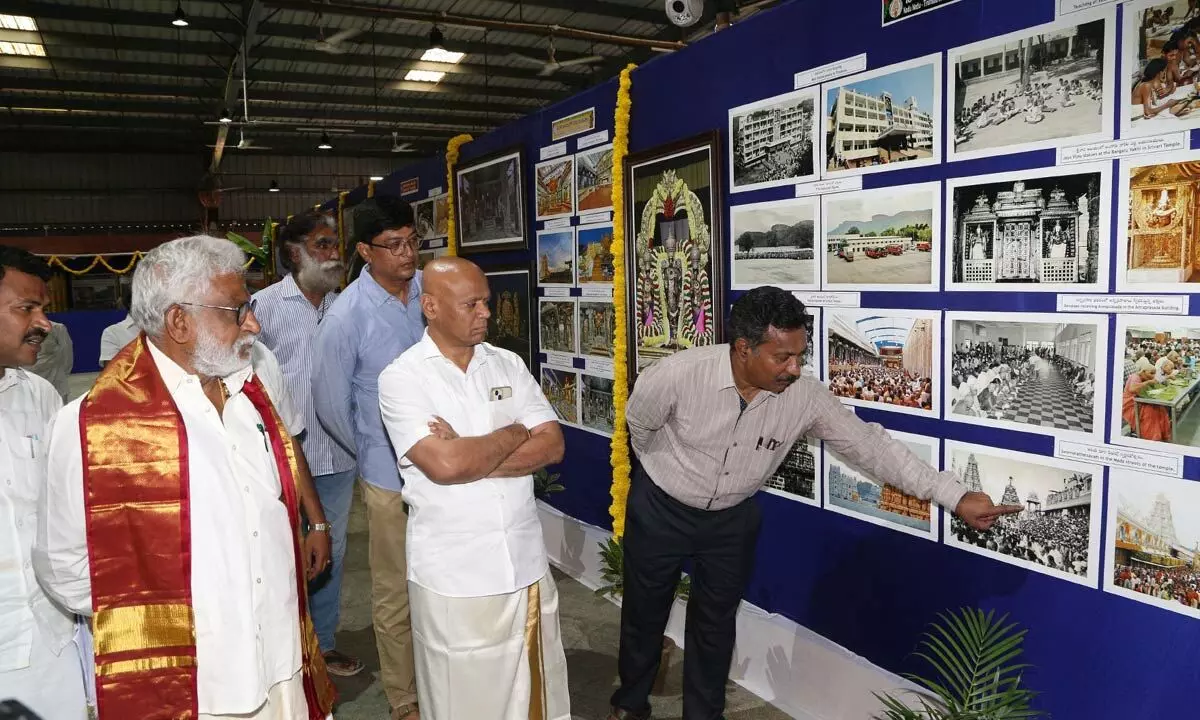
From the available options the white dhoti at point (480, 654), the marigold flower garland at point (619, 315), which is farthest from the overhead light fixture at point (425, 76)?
the white dhoti at point (480, 654)

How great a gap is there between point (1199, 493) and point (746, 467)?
1.26 m

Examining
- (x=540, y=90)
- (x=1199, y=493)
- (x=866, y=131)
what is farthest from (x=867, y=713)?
(x=540, y=90)

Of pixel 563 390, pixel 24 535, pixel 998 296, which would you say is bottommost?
pixel 563 390

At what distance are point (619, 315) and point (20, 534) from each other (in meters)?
2.81

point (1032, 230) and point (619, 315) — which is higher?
point (1032, 230)

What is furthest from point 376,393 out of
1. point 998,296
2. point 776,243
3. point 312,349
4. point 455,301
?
point 998,296

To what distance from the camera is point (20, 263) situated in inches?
81.1

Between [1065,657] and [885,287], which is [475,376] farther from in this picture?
[1065,657]

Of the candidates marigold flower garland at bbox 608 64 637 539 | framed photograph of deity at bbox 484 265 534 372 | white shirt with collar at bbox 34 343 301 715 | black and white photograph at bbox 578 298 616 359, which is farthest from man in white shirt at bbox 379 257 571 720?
framed photograph of deity at bbox 484 265 534 372

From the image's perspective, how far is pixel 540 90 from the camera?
583 inches

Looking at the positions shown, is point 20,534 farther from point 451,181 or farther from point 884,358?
point 451,181
